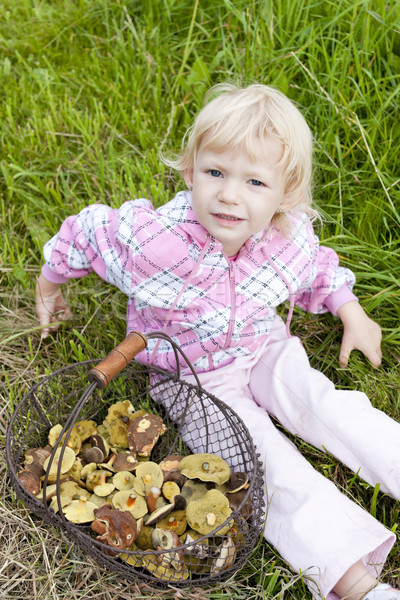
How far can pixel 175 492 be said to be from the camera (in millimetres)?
1475

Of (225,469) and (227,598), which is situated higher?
(225,469)

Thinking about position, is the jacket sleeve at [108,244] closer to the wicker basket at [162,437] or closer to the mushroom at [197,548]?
the wicker basket at [162,437]

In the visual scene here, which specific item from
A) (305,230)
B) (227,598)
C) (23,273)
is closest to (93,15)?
(23,273)

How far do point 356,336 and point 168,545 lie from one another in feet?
2.81

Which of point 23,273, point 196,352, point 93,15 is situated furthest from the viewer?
point 93,15

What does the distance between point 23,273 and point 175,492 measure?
943 mm

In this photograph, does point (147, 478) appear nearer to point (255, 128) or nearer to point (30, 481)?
point (30, 481)

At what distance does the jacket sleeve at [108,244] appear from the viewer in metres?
1.59

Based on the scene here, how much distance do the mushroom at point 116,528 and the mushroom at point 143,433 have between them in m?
0.22

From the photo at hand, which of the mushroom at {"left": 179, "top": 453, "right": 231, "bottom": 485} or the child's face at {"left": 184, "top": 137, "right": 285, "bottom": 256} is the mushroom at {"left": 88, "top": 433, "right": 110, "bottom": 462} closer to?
the mushroom at {"left": 179, "top": 453, "right": 231, "bottom": 485}

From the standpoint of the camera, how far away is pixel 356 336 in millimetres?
1870

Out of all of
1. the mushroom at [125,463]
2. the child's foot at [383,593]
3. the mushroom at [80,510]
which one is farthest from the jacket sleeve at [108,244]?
the child's foot at [383,593]

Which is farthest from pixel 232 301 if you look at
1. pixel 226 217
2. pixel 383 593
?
pixel 383 593

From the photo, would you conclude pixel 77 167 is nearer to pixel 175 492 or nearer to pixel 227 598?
pixel 175 492
